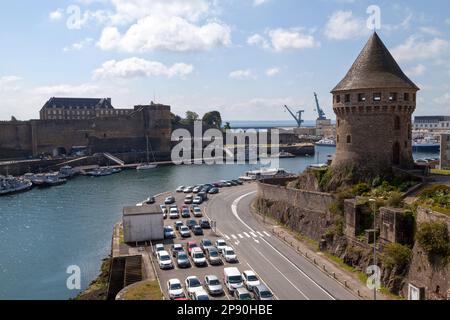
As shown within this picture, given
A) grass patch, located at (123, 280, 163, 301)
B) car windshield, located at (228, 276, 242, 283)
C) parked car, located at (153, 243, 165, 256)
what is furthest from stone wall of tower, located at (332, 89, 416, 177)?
grass patch, located at (123, 280, 163, 301)

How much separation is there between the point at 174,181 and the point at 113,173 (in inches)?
646

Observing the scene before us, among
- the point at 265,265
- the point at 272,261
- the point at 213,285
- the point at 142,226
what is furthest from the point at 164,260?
the point at 272,261

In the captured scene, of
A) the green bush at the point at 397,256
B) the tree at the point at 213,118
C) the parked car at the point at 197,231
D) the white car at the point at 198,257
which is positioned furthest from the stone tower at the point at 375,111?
the tree at the point at 213,118

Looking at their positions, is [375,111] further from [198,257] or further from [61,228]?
[61,228]

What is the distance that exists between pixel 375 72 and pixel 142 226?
60.3 ft

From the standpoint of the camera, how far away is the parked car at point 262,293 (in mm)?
19708

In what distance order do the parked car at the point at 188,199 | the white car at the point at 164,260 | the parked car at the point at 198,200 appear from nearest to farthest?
1. the white car at the point at 164,260
2. the parked car at the point at 198,200
3. the parked car at the point at 188,199

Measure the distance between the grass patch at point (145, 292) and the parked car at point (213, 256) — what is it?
13.6 ft

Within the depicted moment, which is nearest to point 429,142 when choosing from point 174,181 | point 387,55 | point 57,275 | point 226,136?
point 226,136

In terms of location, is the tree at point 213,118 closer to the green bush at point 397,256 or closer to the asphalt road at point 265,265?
the asphalt road at point 265,265

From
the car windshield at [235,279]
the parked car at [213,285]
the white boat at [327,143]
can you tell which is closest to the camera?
the parked car at [213,285]

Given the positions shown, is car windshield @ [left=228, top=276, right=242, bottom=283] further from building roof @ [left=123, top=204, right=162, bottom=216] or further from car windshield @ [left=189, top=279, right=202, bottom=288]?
building roof @ [left=123, top=204, right=162, bottom=216]

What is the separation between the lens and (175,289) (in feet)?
67.9
